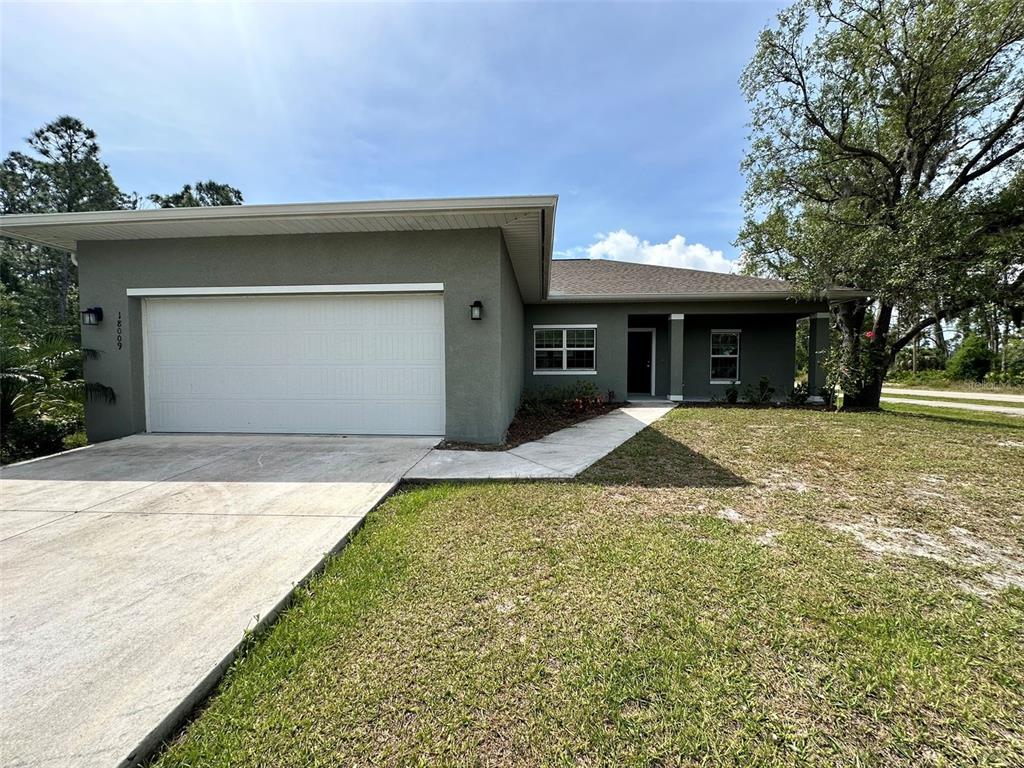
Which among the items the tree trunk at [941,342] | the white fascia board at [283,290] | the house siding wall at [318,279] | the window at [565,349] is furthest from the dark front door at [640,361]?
the tree trunk at [941,342]

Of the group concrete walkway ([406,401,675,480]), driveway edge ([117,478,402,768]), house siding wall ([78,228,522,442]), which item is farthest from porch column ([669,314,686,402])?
driveway edge ([117,478,402,768])

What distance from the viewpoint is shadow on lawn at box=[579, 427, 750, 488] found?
4.56 m

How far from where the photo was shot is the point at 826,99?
9.85 metres

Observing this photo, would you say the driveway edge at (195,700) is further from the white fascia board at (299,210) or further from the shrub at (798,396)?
the shrub at (798,396)

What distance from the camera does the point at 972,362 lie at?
816 inches

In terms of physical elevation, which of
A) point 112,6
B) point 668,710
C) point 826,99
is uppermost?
point 826,99

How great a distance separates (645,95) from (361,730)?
10.6m

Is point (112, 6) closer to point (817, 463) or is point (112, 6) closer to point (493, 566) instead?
point (493, 566)

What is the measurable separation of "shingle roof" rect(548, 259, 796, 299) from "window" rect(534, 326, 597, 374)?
3.44ft

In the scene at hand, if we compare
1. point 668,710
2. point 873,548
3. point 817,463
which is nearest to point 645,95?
point 817,463

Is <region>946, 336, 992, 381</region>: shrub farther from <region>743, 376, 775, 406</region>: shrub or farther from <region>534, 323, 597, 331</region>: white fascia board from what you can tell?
<region>534, 323, 597, 331</region>: white fascia board

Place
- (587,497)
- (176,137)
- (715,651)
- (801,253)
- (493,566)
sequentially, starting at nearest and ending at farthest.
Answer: (715,651) → (493,566) → (587,497) → (176,137) → (801,253)

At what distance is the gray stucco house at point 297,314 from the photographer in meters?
6.12

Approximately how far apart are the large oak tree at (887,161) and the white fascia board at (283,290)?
8917 millimetres
